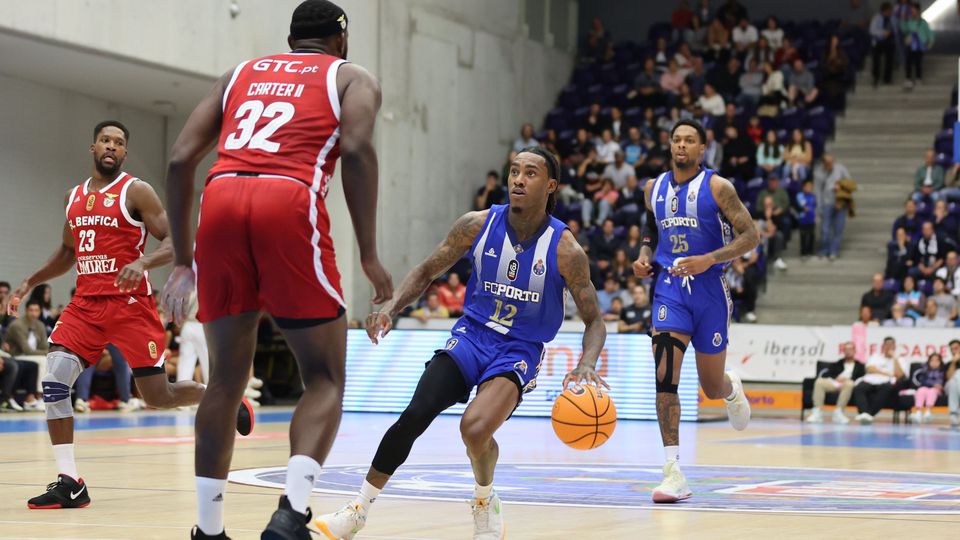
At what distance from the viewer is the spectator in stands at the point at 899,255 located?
2191 centimetres

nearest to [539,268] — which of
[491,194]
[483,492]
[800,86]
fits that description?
[483,492]

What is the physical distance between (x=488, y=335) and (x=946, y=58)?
81.7 ft

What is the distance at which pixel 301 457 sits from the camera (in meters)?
4.61

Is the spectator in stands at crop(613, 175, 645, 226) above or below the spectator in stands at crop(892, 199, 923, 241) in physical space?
above

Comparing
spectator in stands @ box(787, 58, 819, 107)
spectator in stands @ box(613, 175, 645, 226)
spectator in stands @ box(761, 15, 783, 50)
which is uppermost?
spectator in stands @ box(761, 15, 783, 50)

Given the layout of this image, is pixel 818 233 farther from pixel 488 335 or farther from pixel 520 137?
pixel 488 335

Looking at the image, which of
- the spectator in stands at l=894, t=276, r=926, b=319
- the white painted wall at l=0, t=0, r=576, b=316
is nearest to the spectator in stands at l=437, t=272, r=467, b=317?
the white painted wall at l=0, t=0, r=576, b=316

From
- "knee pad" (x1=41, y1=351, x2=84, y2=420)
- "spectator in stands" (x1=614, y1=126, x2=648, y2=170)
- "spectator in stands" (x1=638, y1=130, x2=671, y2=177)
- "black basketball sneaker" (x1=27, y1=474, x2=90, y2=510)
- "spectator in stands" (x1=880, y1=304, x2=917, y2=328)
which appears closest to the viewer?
"black basketball sneaker" (x1=27, y1=474, x2=90, y2=510)

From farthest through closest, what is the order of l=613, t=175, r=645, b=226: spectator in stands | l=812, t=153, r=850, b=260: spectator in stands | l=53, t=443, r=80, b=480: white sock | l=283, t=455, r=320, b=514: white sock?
l=613, t=175, r=645, b=226: spectator in stands, l=812, t=153, r=850, b=260: spectator in stands, l=53, t=443, r=80, b=480: white sock, l=283, t=455, r=320, b=514: white sock

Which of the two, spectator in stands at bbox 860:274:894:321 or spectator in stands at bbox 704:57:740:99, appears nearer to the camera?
spectator in stands at bbox 860:274:894:321

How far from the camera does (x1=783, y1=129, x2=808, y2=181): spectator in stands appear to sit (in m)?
24.2

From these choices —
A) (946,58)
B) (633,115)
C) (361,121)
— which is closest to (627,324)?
(633,115)

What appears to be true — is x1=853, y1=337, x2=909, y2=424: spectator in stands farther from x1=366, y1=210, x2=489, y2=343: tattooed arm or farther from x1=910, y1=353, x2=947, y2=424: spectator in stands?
x1=366, y1=210, x2=489, y2=343: tattooed arm

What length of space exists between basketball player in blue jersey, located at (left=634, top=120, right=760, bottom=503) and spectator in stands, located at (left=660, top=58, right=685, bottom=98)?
1971 centimetres
